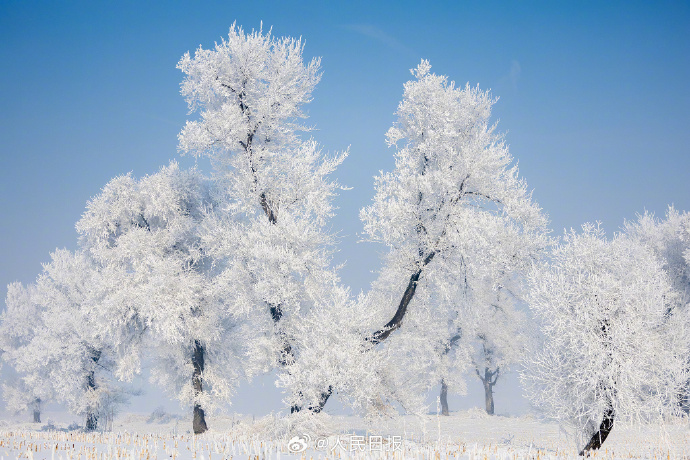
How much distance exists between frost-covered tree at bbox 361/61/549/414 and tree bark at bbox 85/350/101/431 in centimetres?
1705

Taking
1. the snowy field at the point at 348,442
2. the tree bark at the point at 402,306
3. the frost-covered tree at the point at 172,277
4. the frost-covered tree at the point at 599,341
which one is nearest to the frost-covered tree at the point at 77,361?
the frost-covered tree at the point at 172,277

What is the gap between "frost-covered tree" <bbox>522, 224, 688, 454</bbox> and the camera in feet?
45.3

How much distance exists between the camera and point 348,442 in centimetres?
1278

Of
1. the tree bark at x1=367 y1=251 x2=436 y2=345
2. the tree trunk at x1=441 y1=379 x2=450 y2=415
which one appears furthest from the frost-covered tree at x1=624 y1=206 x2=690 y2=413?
the tree bark at x1=367 y1=251 x2=436 y2=345

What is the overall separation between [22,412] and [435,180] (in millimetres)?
37822

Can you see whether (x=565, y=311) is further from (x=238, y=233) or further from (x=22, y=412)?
(x=22, y=412)

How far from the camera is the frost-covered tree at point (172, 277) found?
19.6 meters

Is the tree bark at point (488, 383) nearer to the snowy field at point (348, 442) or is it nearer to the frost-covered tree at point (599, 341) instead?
the snowy field at point (348, 442)

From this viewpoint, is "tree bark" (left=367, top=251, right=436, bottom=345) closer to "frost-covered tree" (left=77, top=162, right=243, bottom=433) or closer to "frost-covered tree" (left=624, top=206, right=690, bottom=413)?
"frost-covered tree" (left=77, top=162, right=243, bottom=433)

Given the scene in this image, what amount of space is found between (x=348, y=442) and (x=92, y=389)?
18807mm

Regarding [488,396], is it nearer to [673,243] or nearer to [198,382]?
[673,243]

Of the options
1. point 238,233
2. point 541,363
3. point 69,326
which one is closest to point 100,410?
point 69,326

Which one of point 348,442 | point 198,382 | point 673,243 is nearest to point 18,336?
point 198,382

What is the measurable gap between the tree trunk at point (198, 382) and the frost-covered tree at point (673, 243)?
→ 79.2 ft
